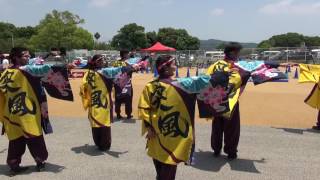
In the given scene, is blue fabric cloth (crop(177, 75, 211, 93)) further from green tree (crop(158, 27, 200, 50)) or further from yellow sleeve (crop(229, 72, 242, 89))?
green tree (crop(158, 27, 200, 50))

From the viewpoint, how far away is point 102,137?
793cm

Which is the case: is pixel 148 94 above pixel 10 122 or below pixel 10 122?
above

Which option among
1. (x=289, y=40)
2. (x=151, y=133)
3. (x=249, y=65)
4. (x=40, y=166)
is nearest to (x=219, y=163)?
(x=249, y=65)

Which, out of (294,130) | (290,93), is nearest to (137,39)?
(290,93)

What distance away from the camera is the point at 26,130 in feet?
20.8

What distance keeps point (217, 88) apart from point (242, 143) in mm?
3396

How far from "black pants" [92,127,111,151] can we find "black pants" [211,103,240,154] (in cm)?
185

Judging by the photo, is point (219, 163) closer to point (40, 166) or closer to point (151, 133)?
point (151, 133)

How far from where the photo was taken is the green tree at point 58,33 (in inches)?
2518

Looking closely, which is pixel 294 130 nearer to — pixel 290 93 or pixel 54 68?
pixel 54 68

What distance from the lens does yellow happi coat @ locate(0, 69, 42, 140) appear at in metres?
6.37

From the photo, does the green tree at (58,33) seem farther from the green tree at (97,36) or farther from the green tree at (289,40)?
the green tree at (289,40)

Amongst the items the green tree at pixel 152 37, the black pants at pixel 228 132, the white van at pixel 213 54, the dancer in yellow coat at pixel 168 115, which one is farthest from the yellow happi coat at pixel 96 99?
the green tree at pixel 152 37

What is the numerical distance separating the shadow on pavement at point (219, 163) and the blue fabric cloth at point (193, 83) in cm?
209
